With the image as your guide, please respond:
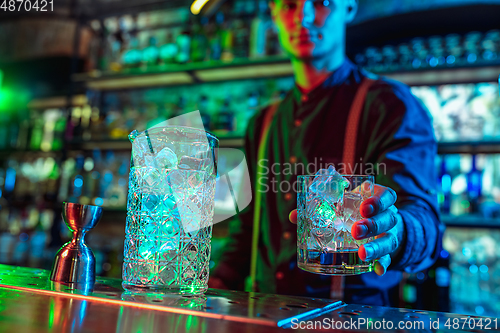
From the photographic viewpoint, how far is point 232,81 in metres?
2.84

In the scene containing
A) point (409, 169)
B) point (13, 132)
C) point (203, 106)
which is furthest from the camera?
point (13, 132)

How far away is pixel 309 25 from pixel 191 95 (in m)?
1.74

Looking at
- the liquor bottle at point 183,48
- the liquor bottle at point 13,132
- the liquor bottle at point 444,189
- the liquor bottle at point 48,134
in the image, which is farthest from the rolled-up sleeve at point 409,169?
the liquor bottle at point 13,132

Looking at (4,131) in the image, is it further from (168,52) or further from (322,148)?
(322,148)

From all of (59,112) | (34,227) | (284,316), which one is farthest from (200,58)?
(284,316)

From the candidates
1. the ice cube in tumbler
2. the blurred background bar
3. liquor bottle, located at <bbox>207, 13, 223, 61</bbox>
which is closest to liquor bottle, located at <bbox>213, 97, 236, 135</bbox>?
the blurred background bar

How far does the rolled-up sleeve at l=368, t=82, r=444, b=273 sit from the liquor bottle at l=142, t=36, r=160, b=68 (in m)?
1.96

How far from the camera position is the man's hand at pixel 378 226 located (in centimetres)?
60

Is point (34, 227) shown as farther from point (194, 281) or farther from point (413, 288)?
point (194, 281)

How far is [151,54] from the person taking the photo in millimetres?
2967

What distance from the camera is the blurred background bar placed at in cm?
213

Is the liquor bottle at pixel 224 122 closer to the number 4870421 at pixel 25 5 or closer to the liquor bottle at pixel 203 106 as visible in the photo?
the liquor bottle at pixel 203 106

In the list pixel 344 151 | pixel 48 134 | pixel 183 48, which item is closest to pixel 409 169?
pixel 344 151

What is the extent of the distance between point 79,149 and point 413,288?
7.81ft
